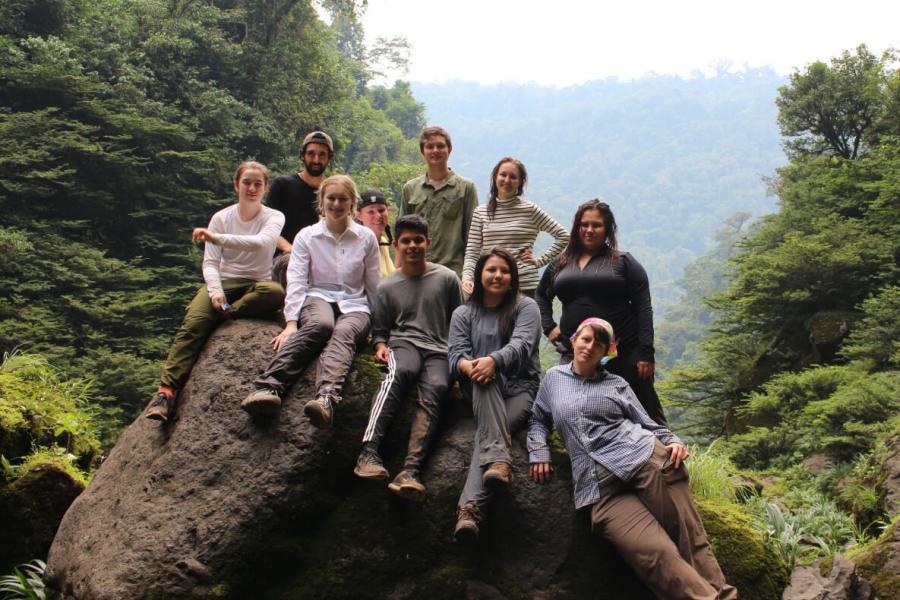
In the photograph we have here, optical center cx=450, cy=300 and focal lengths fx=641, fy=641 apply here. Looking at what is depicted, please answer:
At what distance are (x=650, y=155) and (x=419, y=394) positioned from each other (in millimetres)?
170979

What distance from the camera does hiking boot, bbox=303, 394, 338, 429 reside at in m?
4.01

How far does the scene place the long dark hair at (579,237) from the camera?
4.78 metres

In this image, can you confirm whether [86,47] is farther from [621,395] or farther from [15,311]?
[621,395]

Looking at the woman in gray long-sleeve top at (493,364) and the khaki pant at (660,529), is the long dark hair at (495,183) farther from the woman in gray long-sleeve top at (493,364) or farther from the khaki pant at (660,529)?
the khaki pant at (660,529)

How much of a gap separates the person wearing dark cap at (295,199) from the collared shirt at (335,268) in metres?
0.85

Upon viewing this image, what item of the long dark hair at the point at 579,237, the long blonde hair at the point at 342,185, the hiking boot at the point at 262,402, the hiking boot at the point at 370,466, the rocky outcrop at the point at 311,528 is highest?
the long blonde hair at the point at 342,185

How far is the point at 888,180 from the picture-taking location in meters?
15.5

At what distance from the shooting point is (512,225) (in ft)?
18.0

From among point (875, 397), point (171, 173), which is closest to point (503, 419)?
point (875, 397)

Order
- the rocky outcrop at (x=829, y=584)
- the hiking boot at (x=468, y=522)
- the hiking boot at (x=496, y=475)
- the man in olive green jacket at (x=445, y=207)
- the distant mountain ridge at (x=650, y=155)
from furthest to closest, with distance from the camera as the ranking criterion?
the distant mountain ridge at (x=650, y=155) < the man in olive green jacket at (x=445, y=207) < the rocky outcrop at (x=829, y=584) < the hiking boot at (x=496, y=475) < the hiking boot at (x=468, y=522)

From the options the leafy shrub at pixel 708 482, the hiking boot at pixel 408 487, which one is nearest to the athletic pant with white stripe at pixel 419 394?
the hiking boot at pixel 408 487

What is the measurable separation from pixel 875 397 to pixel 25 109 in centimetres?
2327

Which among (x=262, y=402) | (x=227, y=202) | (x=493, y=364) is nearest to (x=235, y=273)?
(x=262, y=402)

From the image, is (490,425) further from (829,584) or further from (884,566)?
(884,566)
